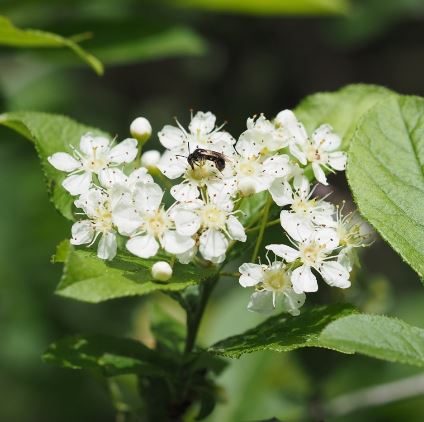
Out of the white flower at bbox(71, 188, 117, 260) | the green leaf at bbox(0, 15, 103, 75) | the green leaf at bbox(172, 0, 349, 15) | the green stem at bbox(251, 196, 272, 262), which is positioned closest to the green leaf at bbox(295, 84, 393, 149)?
the green stem at bbox(251, 196, 272, 262)

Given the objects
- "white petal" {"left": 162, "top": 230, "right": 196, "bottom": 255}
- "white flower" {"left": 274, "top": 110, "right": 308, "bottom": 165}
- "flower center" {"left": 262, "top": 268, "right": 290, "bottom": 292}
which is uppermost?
"white flower" {"left": 274, "top": 110, "right": 308, "bottom": 165}

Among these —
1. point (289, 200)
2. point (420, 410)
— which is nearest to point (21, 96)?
point (420, 410)

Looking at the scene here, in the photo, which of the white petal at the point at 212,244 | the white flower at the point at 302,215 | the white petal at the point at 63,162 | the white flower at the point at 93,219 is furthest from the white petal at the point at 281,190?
the white petal at the point at 63,162

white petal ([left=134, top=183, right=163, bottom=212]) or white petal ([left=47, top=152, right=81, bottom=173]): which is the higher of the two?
white petal ([left=134, top=183, right=163, bottom=212])

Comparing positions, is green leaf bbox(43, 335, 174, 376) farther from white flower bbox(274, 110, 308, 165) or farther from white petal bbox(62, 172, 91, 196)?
white flower bbox(274, 110, 308, 165)

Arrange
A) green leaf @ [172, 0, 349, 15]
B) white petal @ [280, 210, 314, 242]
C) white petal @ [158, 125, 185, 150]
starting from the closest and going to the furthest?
white petal @ [280, 210, 314, 242], white petal @ [158, 125, 185, 150], green leaf @ [172, 0, 349, 15]

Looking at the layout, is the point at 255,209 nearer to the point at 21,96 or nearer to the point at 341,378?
the point at 341,378

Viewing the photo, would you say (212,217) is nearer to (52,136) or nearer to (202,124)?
(202,124)
